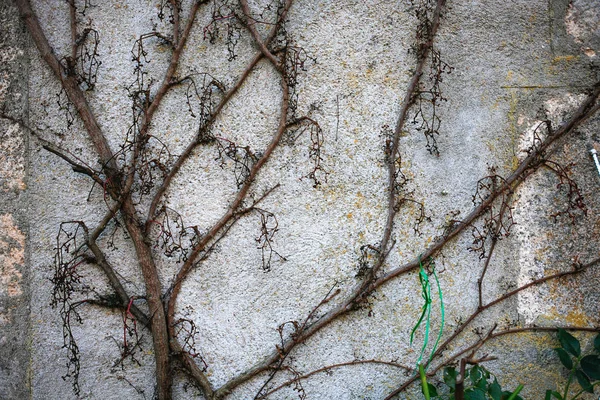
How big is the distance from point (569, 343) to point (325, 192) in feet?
3.71

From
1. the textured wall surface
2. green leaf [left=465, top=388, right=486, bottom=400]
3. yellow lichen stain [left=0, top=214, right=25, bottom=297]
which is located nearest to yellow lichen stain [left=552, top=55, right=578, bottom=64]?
green leaf [left=465, top=388, right=486, bottom=400]

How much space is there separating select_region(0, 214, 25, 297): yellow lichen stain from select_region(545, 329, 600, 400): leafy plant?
6.96 ft

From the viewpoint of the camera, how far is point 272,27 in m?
2.43

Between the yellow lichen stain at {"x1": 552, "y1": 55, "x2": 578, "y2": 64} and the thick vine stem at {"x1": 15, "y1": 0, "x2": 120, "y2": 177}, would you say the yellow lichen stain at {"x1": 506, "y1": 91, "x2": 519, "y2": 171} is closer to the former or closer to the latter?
the yellow lichen stain at {"x1": 552, "y1": 55, "x2": 578, "y2": 64}

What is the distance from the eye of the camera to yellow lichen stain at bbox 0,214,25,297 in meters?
2.28

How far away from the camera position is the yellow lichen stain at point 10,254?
2281 millimetres

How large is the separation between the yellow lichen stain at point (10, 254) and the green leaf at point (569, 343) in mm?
2145

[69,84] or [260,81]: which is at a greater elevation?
[69,84]

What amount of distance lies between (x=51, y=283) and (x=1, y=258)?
8.4 inches

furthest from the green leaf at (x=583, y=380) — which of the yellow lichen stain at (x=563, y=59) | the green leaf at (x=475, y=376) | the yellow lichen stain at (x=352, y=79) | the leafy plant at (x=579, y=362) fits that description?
the yellow lichen stain at (x=352, y=79)

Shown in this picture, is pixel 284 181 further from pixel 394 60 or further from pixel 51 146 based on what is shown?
pixel 51 146

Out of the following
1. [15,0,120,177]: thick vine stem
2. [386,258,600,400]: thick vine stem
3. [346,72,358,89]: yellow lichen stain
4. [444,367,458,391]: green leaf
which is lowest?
[444,367,458,391]: green leaf

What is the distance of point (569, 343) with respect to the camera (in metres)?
2.30

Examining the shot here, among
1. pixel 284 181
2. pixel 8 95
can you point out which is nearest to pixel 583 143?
pixel 284 181
